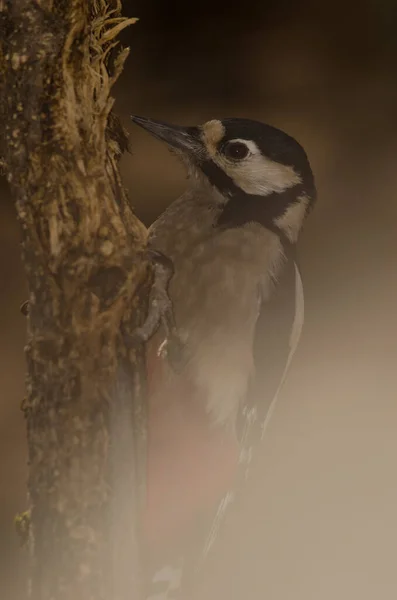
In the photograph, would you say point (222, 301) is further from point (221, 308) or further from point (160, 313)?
point (160, 313)

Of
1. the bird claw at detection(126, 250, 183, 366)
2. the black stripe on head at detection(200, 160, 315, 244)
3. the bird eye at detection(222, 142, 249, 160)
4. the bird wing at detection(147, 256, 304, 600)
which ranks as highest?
the bird eye at detection(222, 142, 249, 160)

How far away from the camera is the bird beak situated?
1.00m

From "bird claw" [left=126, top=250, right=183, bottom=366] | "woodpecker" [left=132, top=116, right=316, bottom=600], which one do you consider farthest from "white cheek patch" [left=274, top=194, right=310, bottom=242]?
"bird claw" [left=126, top=250, right=183, bottom=366]

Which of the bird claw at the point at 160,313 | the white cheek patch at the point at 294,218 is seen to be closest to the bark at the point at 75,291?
the bird claw at the point at 160,313

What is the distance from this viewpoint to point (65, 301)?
74cm

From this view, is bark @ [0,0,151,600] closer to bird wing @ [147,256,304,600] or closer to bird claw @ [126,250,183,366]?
bird claw @ [126,250,183,366]

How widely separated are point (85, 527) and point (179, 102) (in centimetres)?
64

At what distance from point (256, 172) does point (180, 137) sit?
0.12 meters

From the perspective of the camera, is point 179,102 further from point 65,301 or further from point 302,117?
point 65,301

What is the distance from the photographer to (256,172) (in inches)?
39.6

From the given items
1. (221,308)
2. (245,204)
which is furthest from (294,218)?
(221,308)

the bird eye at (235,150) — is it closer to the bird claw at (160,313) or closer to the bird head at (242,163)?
the bird head at (242,163)

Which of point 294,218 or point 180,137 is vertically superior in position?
point 180,137

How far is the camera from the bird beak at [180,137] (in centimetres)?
100
